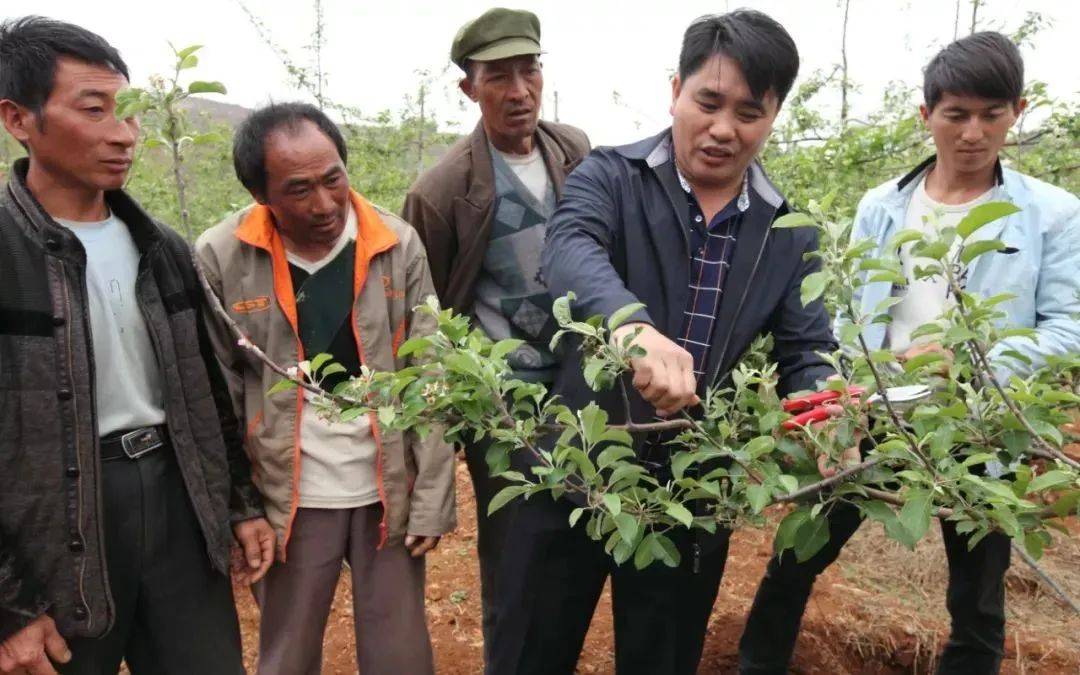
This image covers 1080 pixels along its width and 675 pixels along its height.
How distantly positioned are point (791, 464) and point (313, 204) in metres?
1.17

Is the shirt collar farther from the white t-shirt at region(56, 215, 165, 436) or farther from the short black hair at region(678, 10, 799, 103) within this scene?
the white t-shirt at region(56, 215, 165, 436)

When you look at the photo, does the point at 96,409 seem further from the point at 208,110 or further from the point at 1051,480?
the point at 208,110

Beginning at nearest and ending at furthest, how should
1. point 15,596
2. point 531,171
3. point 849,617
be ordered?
point 15,596
point 531,171
point 849,617

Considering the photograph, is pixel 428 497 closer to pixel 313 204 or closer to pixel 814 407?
pixel 313 204

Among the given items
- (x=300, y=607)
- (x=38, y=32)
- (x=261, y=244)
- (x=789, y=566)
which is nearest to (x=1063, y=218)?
(x=789, y=566)

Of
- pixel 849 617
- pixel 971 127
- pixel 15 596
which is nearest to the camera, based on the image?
pixel 15 596

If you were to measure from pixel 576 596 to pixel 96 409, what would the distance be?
1.04 meters

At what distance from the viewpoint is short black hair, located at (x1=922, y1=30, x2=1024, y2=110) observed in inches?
84.0

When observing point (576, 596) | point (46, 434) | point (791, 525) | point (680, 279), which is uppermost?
point (680, 279)

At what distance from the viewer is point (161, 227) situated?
193cm

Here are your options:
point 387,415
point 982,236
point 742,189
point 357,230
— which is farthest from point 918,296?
point 387,415

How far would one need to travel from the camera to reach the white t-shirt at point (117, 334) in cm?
177

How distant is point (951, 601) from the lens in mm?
2334

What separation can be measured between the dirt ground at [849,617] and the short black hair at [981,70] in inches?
73.7
